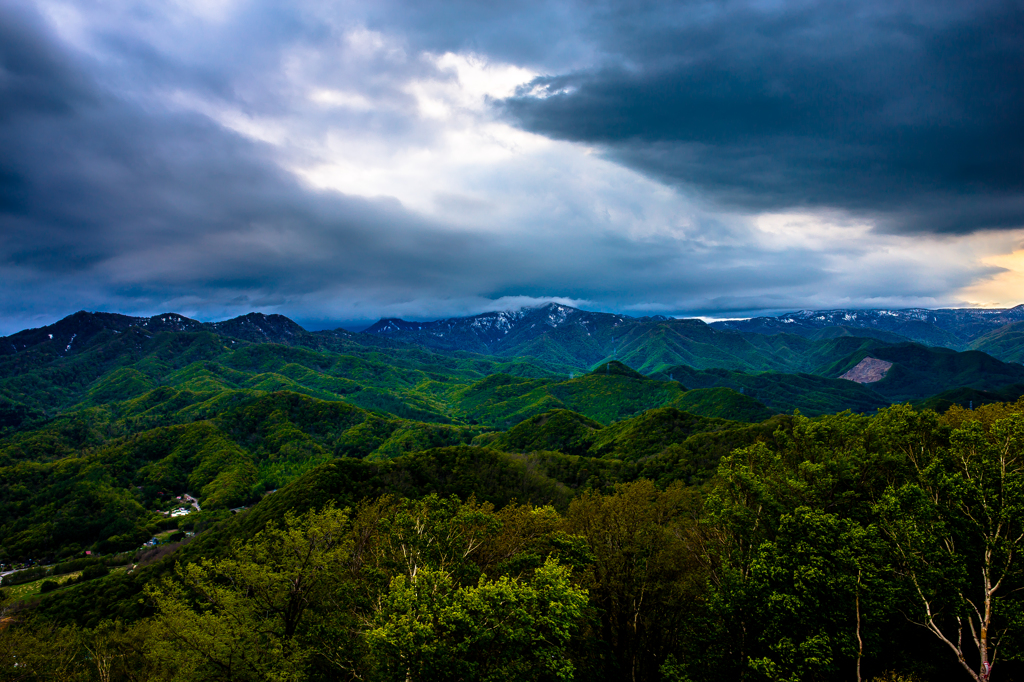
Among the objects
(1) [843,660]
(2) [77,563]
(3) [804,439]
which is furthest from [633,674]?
(2) [77,563]

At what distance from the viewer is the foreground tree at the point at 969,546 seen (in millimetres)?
24547

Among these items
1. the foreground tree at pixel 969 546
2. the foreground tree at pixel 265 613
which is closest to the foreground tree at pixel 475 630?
the foreground tree at pixel 265 613

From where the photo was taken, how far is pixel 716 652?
95.4 feet

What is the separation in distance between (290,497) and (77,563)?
334 feet

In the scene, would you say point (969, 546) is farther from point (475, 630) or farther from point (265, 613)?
point (265, 613)

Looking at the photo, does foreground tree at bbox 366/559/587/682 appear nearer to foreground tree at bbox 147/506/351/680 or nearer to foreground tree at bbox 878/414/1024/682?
foreground tree at bbox 147/506/351/680

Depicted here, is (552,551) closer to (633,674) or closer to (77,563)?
(633,674)

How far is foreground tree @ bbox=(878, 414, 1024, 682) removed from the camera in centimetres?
2455

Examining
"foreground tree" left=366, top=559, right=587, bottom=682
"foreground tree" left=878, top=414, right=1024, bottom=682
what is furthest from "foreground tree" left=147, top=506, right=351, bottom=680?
"foreground tree" left=878, top=414, right=1024, bottom=682

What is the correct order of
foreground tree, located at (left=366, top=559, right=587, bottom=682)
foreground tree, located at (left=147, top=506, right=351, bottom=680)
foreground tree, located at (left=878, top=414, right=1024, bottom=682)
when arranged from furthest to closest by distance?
foreground tree, located at (left=147, top=506, right=351, bottom=680) < foreground tree, located at (left=878, top=414, right=1024, bottom=682) < foreground tree, located at (left=366, top=559, right=587, bottom=682)

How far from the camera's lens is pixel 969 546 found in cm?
2675

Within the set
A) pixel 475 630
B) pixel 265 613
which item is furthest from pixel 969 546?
pixel 265 613

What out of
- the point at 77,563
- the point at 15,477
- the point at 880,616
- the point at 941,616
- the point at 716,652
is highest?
the point at 880,616

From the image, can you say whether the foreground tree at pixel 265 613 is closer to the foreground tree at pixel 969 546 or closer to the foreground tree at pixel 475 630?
the foreground tree at pixel 475 630
